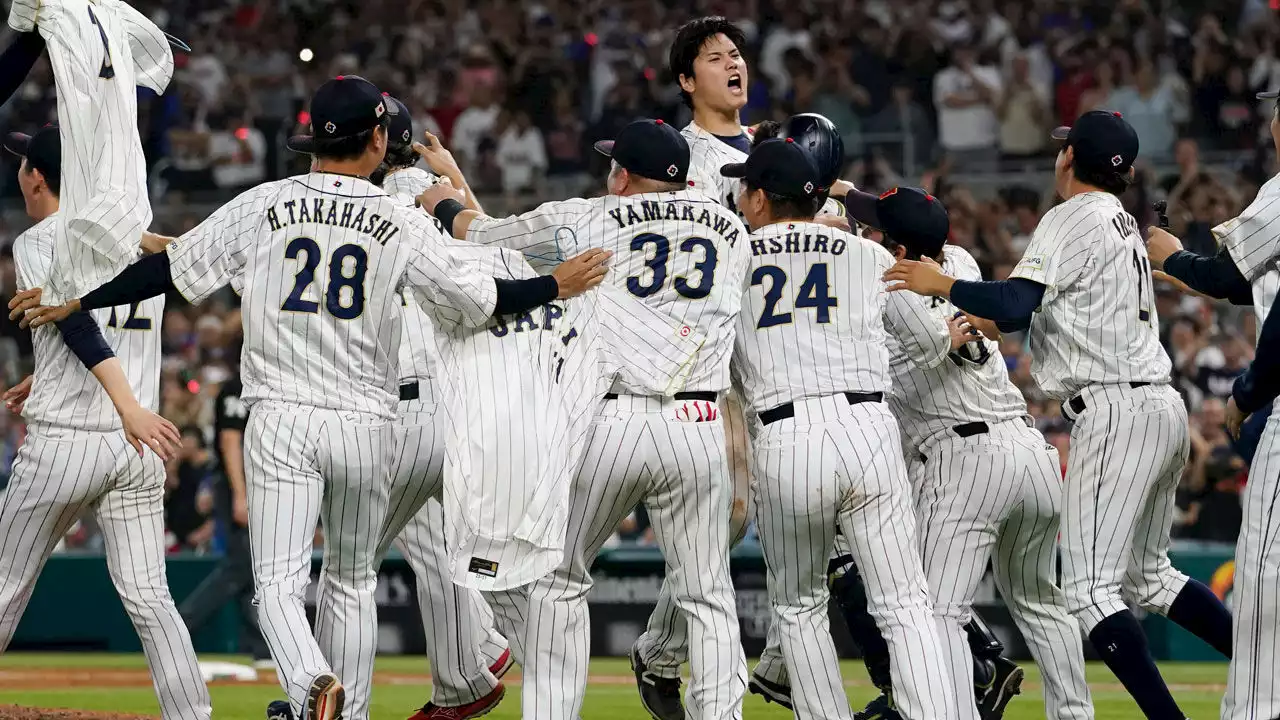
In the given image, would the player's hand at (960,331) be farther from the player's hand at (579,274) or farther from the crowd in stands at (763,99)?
the crowd in stands at (763,99)

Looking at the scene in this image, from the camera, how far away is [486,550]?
5.75 meters

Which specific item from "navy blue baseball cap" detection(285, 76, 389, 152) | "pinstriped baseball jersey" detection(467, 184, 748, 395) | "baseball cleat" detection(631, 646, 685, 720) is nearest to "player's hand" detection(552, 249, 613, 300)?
"pinstriped baseball jersey" detection(467, 184, 748, 395)

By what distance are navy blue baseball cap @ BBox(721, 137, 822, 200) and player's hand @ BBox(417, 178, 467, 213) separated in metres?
1.19

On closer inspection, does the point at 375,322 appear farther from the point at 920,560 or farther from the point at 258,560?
the point at 920,560

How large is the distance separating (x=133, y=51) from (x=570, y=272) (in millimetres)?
2058

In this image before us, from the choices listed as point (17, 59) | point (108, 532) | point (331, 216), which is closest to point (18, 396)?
point (108, 532)

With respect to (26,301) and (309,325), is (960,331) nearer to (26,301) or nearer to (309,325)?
(309,325)

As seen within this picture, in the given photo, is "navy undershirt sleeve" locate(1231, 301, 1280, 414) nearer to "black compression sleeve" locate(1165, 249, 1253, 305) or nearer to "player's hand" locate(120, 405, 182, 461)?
"black compression sleeve" locate(1165, 249, 1253, 305)

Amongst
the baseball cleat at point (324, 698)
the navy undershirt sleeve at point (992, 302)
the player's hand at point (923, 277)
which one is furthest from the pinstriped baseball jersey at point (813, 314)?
the baseball cleat at point (324, 698)

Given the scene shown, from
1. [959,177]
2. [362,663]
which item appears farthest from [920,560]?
[959,177]

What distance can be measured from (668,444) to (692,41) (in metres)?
2.33

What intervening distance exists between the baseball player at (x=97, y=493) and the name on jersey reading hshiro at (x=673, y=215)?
1.90 metres

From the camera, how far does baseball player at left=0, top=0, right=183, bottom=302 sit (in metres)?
5.76

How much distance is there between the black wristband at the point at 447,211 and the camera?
6.21 metres
